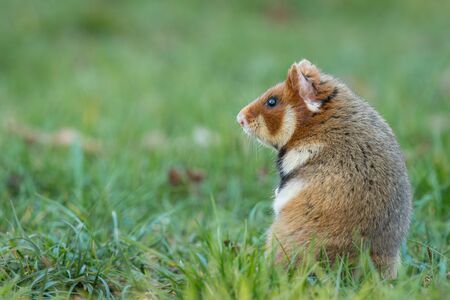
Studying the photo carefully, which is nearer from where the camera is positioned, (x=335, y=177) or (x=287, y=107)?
(x=335, y=177)

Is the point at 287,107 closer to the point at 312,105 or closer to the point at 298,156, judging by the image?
the point at 312,105

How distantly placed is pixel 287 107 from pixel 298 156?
0.30m

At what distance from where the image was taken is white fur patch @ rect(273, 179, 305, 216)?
330cm

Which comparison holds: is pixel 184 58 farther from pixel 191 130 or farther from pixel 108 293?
pixel 108 293

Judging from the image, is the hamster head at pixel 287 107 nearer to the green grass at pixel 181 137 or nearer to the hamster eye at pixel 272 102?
the hamster eye at pixel 272 102

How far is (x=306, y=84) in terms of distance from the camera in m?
3.54

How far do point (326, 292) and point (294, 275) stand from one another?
9.5 inches

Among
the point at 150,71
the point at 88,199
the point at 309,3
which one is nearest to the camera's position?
the point at 88,199

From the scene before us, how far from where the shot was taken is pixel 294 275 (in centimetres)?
308

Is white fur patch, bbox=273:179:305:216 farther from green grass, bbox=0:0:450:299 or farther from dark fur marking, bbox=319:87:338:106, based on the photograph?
dark fur marking, bbox=319:87:338:106

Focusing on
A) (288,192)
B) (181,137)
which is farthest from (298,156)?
(181,137)

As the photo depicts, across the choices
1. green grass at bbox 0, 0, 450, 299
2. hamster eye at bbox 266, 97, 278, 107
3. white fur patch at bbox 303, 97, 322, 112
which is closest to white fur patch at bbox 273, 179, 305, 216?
→ green grass at bbox 0, 0, 450, 299

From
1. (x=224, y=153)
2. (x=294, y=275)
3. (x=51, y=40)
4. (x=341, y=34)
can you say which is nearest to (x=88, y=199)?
(x=224, y=153)

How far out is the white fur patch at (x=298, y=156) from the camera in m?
3.37
